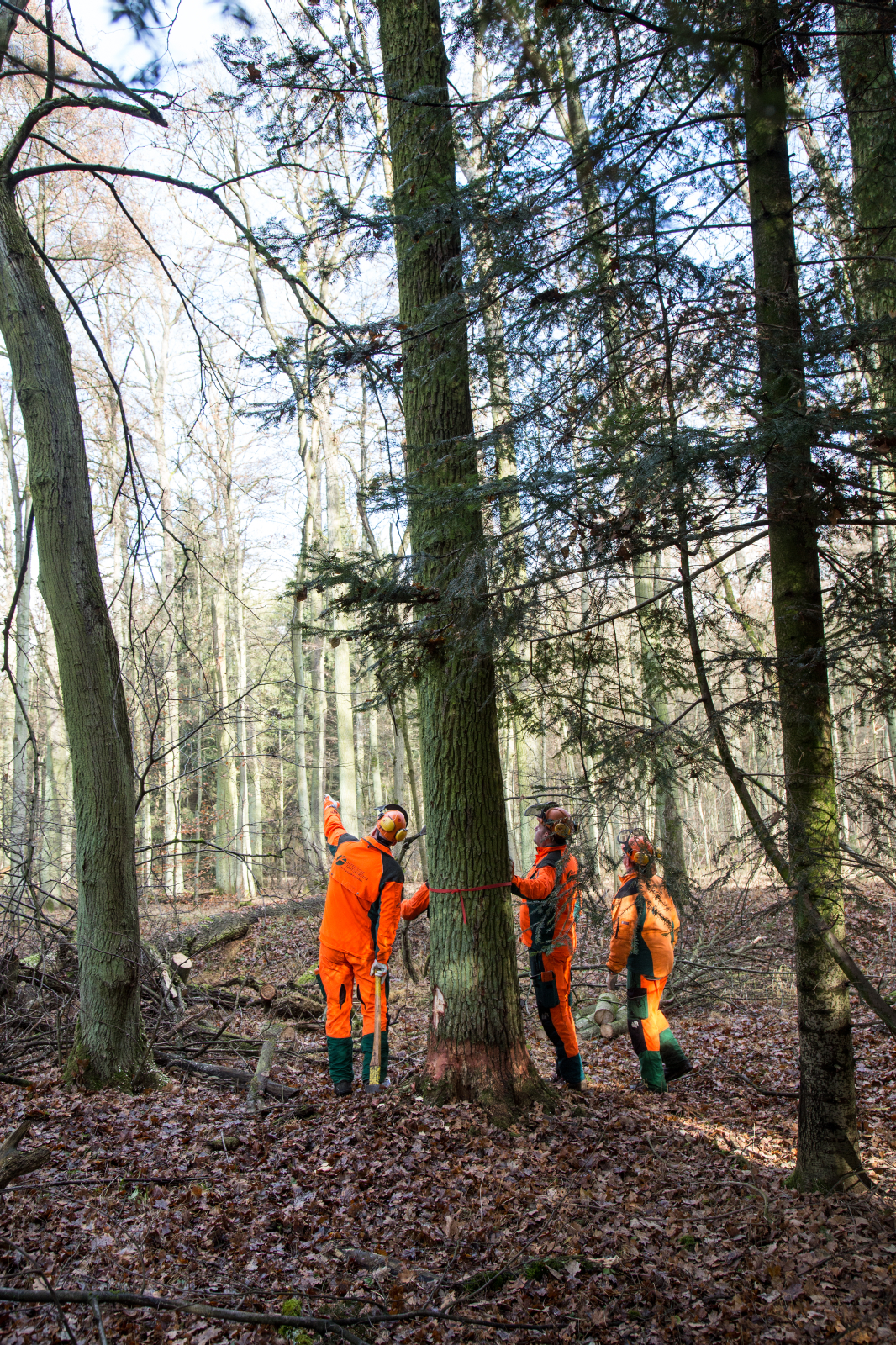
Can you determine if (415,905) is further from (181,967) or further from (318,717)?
(318,717)

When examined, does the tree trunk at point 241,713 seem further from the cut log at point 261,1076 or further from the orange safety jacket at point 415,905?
the orange safety jacket at point 415,905

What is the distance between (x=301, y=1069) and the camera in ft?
22.7

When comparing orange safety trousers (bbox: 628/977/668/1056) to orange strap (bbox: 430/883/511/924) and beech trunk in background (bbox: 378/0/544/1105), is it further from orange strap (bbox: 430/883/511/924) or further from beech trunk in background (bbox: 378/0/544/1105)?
orange strap (bbox: 430/883/511/924)

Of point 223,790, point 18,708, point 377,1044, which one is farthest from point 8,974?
point 223,790

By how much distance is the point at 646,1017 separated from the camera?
648cm

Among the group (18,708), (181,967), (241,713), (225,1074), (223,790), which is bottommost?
(225,1074)

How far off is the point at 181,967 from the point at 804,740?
6967mm

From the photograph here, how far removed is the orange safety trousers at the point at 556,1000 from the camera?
6.23 meters

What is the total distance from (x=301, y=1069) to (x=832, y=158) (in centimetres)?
761

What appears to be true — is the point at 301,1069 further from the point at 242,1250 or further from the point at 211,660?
the point at 211,660

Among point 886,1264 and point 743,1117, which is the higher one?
point 886,1264

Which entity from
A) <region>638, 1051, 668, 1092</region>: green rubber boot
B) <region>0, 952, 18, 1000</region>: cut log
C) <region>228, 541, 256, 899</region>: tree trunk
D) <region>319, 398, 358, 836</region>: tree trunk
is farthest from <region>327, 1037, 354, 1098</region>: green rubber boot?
<region>228, 541, 256, 899</region>: tree trunk

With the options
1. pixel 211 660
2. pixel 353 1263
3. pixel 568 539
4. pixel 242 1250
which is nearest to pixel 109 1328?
pixel 242 1250

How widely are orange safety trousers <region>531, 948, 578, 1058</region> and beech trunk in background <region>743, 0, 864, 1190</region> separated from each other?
2235mm
